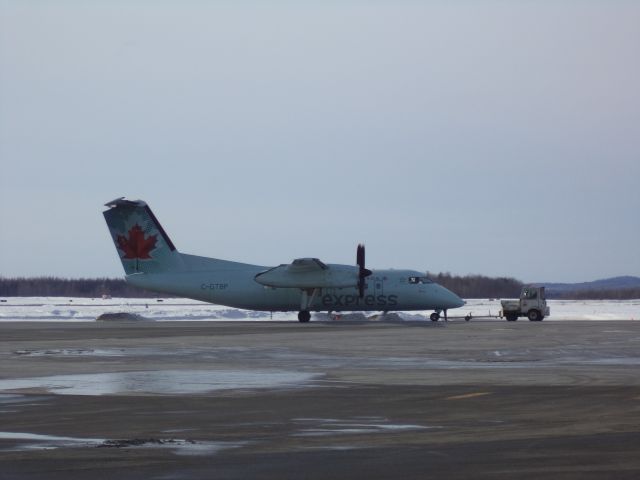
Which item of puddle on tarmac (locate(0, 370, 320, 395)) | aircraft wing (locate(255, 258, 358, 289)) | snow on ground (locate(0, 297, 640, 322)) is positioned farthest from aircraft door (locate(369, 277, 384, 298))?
puddle on tarmac (locate(0, 370, 320, 395))

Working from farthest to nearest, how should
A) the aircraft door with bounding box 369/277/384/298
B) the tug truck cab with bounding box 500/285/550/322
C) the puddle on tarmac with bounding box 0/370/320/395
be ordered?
the tug truck cab with bounding box 500/285/550/322, the aircraft door with bounding box 369/277/384/298, the puddle on tarmac with bounding box 0/370/320/395

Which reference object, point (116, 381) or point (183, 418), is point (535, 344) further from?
point (183, 418)

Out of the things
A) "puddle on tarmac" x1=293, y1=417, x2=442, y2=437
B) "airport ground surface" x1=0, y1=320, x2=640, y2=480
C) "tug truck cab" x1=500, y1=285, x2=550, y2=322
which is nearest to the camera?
"airport ground surface" x1=0, y1=320, x2=640, y2=480

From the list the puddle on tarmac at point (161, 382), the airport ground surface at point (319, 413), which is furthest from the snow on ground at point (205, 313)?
the puddle on tarmac at point (161, 382)

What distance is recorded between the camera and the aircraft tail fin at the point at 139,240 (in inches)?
2608

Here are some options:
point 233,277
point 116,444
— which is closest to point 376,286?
point 233,277

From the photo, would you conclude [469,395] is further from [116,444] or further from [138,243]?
[138,243]

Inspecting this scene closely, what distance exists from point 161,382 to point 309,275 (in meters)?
44.1

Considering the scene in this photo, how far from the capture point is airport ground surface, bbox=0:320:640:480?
11.5 metres

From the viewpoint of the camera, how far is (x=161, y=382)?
22125mm

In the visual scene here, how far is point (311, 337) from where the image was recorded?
43.0m

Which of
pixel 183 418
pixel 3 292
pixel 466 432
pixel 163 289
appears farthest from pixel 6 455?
pixel 3 292

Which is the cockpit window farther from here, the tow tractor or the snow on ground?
the tow tractor

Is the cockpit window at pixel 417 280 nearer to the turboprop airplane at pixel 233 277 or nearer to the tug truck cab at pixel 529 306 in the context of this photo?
the turboprop airplane at pixel 233 277
